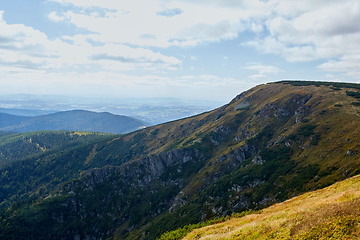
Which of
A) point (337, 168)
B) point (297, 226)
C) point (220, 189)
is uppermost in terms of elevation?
point (297, 226)

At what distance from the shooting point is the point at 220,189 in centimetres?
16950

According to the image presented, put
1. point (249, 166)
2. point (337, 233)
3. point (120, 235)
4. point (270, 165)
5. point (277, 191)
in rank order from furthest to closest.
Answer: point (120, 235) → point (249, 166) → point (270, 165) → point (277, 191) → point (337, 233)

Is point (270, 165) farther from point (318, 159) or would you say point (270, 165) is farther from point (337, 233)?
point (337, 233)

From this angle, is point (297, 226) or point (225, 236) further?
point (225, 236)

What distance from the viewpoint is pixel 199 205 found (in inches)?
6634

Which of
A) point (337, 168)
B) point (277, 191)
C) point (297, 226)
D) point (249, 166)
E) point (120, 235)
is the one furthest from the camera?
point (120, 235)

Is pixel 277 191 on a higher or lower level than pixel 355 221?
lower

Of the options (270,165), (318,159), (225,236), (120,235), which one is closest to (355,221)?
(225,236)

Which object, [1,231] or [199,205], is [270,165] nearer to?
[199,205]

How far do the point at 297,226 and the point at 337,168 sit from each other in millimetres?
106694

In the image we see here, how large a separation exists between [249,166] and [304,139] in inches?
2121

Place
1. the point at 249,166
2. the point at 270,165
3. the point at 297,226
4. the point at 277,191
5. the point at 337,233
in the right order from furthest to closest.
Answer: the point at 249,166, the point at 270,165, the point at 277,191, the point at 297,226, the point at 337,233

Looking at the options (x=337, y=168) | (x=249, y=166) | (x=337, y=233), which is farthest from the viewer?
(x=249, y=166)

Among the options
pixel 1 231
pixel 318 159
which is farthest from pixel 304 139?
pixel 1 231
